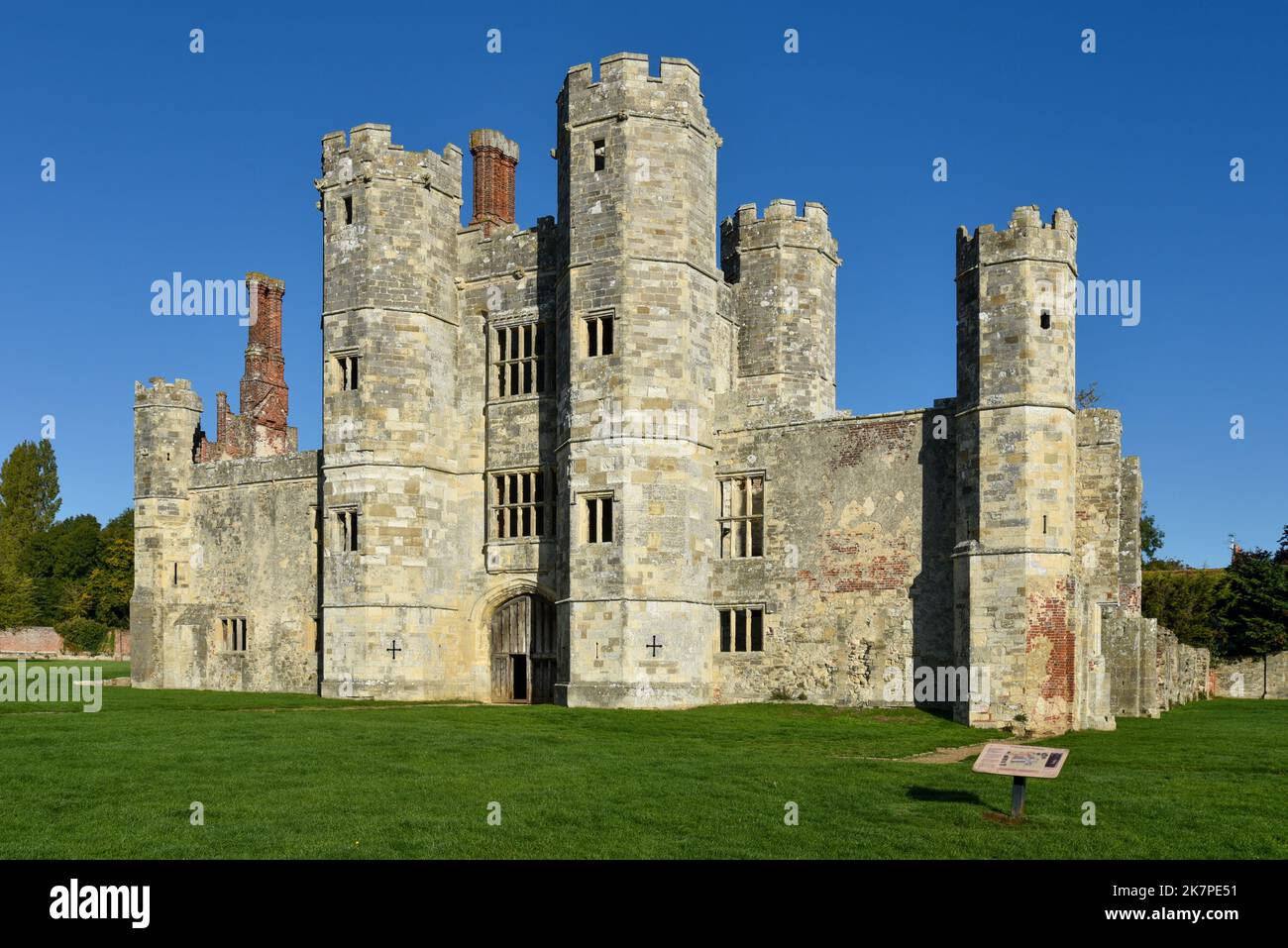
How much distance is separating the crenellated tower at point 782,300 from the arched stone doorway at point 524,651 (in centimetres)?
853

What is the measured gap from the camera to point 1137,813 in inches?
582

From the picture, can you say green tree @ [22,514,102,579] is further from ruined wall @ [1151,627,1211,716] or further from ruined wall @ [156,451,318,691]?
ruined wall @ [1151,627,1211,716]

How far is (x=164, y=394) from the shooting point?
130ft

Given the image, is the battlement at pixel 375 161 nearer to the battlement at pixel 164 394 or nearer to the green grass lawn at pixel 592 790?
the battlement at pixel 164 394

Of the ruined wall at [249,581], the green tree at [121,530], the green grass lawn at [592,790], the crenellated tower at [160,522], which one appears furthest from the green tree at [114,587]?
the green grass lawn at [592,790]

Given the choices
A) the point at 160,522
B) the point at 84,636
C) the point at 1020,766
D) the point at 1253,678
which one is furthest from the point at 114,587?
the point at 1020,766

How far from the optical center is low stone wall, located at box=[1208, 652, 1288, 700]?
48781 millimetres

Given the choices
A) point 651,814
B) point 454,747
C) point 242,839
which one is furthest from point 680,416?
point 242,839

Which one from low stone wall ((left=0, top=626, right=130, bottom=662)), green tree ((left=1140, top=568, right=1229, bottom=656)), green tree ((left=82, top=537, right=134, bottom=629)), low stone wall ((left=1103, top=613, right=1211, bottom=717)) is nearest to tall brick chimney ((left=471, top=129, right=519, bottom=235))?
low stone wall ((left=1103, top=613, right=1211, bottom=717))

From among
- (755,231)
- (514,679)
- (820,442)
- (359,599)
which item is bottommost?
(514,679)

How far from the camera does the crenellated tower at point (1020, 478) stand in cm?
2538

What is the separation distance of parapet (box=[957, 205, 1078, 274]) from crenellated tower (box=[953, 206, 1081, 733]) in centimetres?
2

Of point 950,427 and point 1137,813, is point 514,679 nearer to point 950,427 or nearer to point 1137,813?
point 950,427
